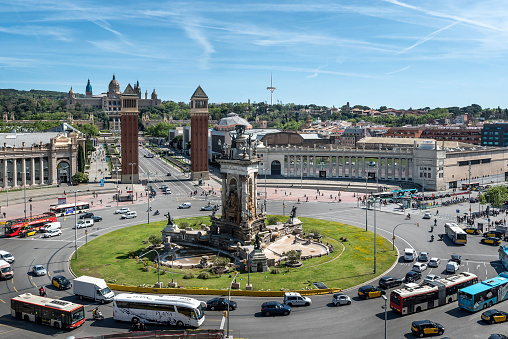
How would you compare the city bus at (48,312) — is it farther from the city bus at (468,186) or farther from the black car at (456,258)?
the city bus at (468,186)

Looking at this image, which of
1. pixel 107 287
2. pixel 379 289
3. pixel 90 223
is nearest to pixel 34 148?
pixel 90 223

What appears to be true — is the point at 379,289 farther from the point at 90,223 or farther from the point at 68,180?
the point at 68,180

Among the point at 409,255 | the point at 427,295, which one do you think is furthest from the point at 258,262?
the point at 427,295

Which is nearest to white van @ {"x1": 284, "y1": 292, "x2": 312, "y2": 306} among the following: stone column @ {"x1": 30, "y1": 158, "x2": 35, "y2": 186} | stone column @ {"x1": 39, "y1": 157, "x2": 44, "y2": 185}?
stone column @ {"x1": 30, "y1": 158, "x2": 35, "y2": 186}

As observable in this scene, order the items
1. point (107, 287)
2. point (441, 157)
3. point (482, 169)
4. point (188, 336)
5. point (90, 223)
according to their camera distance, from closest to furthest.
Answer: point (188, 336) < point (107, 287) < point (90, 223) < point (441, 157) < point (482, 169)

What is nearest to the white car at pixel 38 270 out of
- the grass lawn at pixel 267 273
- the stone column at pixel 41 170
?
the grass lawn at pixel 267 273

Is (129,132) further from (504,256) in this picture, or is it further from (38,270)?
(504,256)

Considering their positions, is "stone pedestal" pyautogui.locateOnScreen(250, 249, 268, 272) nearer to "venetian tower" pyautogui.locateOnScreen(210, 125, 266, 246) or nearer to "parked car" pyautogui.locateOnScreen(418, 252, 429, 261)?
"venetian tower" pyautogui.locateOnScreen(210, 125, 266, 246)
